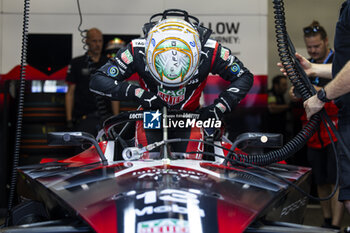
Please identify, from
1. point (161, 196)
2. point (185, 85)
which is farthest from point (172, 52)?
point (161, 196)

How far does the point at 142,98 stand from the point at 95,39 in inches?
99.4

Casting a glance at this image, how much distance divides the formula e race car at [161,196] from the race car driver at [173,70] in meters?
0.51

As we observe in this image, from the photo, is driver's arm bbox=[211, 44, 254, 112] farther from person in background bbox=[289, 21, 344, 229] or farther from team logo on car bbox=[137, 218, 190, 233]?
team logo on car bbox=[137, 218, 190, 233]

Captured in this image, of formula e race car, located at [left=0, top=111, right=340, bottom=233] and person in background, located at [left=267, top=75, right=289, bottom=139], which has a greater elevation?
person in background, located at [left=267, top=75, right=289, bottom=139]

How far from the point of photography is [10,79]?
5.41 m

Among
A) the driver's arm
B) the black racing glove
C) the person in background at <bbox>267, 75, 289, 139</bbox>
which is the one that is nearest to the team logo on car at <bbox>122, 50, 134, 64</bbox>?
the driver's arm

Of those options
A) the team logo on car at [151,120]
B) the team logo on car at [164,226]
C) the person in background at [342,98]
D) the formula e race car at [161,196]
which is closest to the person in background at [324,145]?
the person in background at [342,98]

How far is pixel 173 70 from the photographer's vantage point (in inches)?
109

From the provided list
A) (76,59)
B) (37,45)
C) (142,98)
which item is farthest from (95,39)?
(142,98)

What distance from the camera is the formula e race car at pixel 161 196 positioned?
1.57 m

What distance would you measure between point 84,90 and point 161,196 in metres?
3.89

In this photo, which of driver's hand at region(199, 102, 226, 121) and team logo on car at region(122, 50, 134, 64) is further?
team logo on car at region(122, 50, 134, 64)

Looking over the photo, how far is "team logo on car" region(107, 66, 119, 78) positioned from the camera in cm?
321

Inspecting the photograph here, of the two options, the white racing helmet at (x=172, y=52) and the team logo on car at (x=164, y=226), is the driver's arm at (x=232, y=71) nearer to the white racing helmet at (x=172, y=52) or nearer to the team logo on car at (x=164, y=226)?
the white racing helmet at (x=172, y=52)
